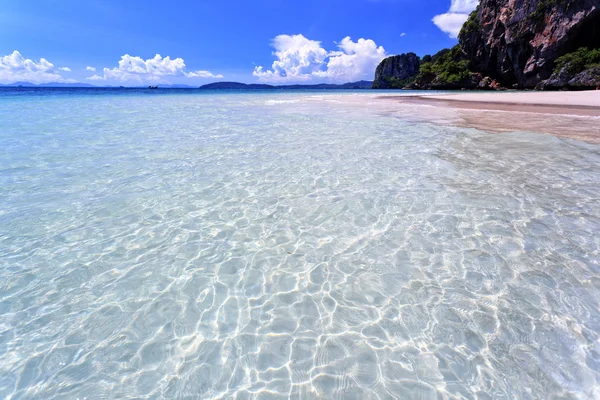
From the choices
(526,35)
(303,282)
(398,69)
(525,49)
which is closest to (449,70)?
(525,49)

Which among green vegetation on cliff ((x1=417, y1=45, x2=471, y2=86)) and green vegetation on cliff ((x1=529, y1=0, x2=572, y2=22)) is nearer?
green vegetation on cliff ((x1=529, y1=0, x2=572, y2=22))

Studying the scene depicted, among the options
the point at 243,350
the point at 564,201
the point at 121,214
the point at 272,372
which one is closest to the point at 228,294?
the point at 243,350

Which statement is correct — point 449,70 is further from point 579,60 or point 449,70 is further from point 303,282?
point 303,282

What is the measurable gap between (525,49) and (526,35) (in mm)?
2730

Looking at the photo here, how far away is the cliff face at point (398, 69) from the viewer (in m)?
149

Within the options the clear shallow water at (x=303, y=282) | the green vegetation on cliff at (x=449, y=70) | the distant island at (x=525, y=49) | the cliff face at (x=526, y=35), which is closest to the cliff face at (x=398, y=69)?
the green vegetation on cliff at (x=449, y=70)

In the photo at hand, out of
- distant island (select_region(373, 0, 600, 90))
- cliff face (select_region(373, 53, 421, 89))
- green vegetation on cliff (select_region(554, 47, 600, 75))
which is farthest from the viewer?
cliff face (select_region(373, 53, 421, 89))

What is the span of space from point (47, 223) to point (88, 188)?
1.76 metres

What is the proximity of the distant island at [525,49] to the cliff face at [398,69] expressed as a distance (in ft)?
201

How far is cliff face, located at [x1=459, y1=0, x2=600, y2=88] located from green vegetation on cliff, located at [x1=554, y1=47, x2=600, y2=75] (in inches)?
152

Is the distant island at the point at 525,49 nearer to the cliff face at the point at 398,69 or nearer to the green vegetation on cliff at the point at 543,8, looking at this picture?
Result: the green vegetation on cliff at the point at 543,8

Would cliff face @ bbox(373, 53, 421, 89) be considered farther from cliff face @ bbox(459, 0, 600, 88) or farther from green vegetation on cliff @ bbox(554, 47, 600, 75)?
green vegetation on cliff @ bbox(554, 47, 600, 75)

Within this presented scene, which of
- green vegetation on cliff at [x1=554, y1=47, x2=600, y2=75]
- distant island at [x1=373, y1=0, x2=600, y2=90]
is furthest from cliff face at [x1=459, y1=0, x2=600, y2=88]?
green vegetation on cliff at [x1=554, y1=47, x2=600, y2=75]

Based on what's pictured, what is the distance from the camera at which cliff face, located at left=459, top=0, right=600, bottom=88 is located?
49469mm
